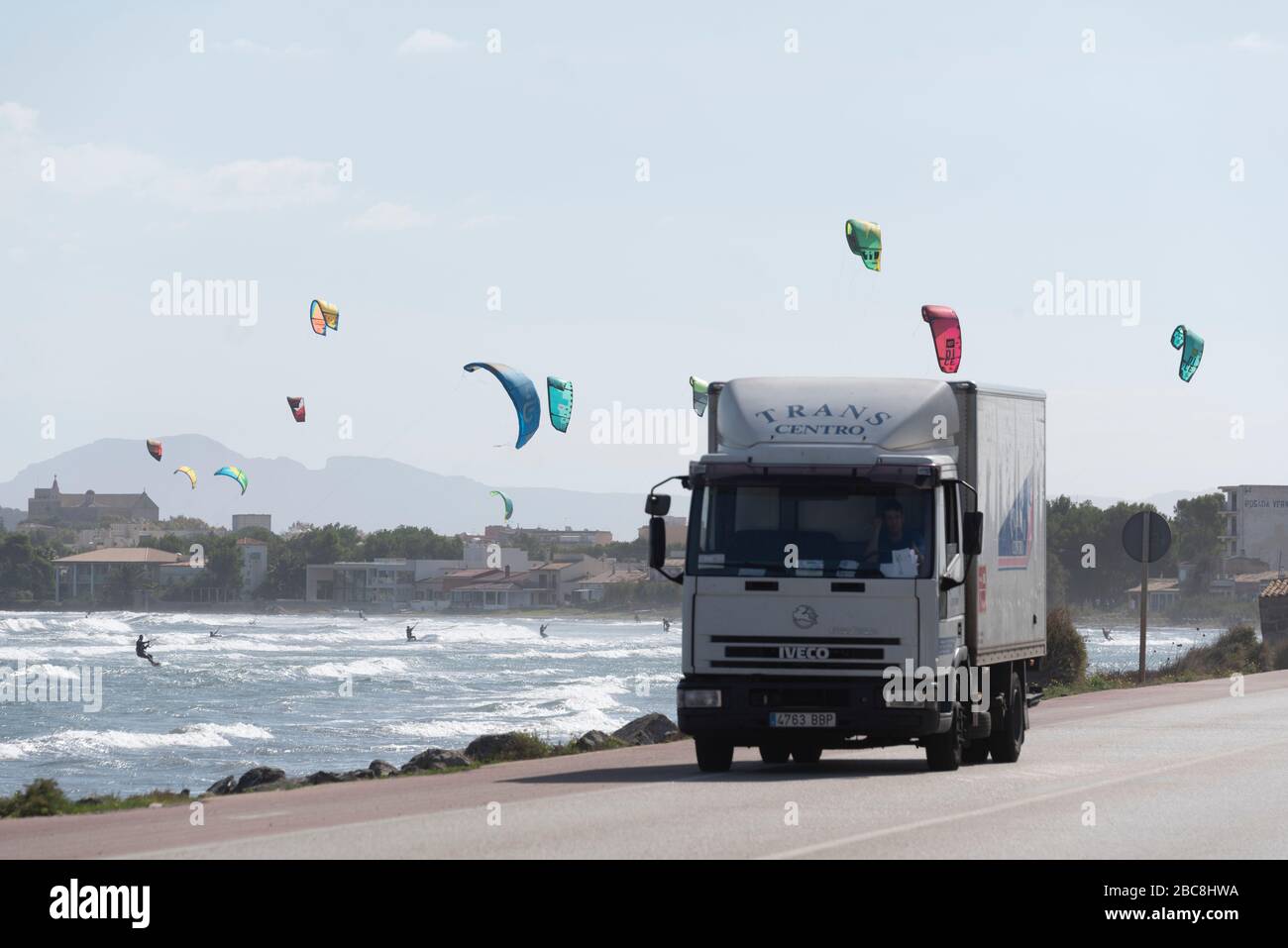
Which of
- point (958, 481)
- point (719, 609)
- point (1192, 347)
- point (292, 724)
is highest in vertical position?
point (1192, 347)

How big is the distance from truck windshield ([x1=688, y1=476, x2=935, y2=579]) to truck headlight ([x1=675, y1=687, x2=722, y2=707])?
1027 mm

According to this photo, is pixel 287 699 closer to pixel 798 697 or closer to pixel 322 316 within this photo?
pixel 322 316

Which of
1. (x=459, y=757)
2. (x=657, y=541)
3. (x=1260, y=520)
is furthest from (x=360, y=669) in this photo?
(x=1260, y=520)

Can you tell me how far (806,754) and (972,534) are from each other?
11.9ft

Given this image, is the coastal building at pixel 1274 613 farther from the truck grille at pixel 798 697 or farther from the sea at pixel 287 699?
the truck grille at pixel 798 697

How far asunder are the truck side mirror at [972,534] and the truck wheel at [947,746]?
4.69 feet

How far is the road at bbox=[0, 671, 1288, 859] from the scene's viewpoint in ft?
40.2

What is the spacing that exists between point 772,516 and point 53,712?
42639mm

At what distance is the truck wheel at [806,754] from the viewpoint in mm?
19562

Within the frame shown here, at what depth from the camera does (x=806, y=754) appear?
19.7m

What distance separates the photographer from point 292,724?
51844 millimetres
